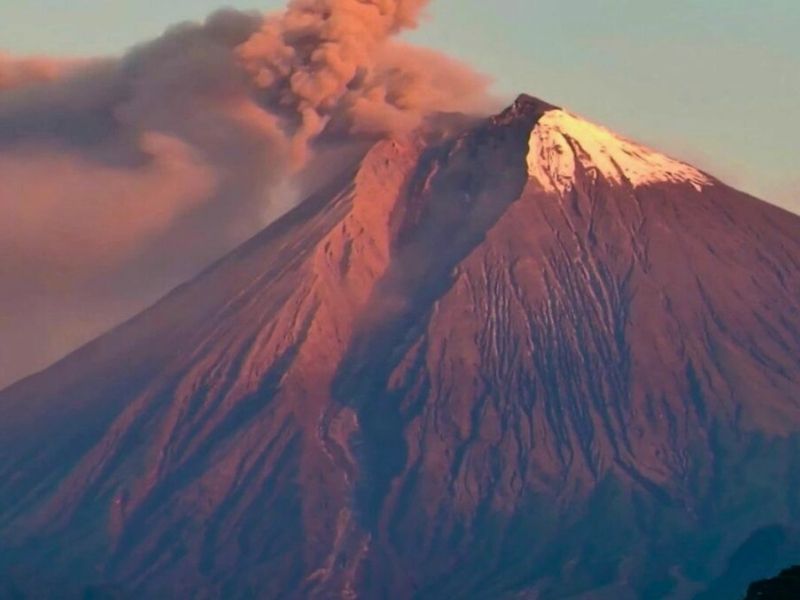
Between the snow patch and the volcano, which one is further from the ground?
the snow patch

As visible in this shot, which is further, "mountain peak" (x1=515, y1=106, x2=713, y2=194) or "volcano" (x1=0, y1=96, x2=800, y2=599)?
"mountain peak" (x1=515, y1=106, x2=713, y2=194)

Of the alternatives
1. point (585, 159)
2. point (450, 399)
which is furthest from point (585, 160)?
point (450, 399)

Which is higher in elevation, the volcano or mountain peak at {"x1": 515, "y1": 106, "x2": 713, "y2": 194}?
mountain peak at {"x1": 515, "y1": 106, "x2": 713, "y2": 194}

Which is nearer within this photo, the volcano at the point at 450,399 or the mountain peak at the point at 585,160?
the volcano at the point at 450,399

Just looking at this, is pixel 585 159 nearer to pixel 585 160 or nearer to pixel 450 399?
pixel 585 160

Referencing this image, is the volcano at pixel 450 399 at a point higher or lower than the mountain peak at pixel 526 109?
lower
